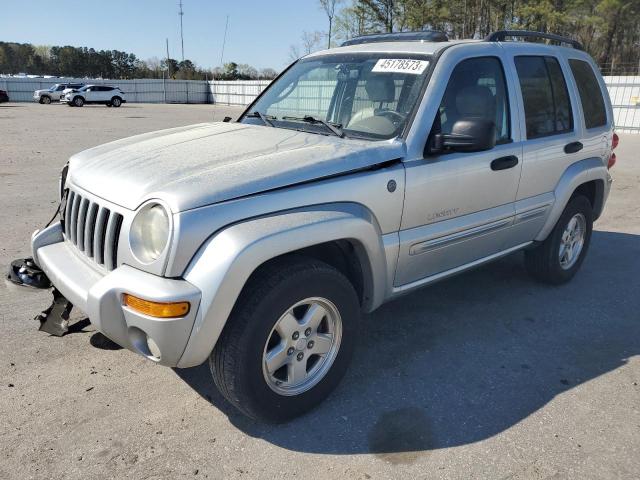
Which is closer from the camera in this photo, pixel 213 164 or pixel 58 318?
pixel 213 164

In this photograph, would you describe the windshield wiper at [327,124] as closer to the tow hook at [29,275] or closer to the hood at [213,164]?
the hood at [213,164]

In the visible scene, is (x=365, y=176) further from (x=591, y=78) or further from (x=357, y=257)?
(x=591, y=78)

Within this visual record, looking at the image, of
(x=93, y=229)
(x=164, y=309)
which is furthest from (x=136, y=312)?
(x=93, y=229)

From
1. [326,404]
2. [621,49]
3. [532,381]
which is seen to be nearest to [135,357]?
[326,404]

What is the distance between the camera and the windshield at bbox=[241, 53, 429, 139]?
3.36 metres

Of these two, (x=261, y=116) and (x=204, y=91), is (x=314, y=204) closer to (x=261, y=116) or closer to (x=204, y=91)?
(x=261, y=116)

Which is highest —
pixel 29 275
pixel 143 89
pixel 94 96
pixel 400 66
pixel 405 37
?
pixel 143 89

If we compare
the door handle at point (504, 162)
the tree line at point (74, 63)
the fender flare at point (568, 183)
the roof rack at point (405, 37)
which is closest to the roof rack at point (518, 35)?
the roof rack at point (405, 37)

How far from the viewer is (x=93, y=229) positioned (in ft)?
9.32

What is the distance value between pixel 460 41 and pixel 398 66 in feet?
1.86

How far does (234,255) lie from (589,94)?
386 cm

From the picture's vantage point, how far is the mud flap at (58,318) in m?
3.24

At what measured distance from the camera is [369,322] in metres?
4.07

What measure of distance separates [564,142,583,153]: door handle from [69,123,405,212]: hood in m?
1.91
